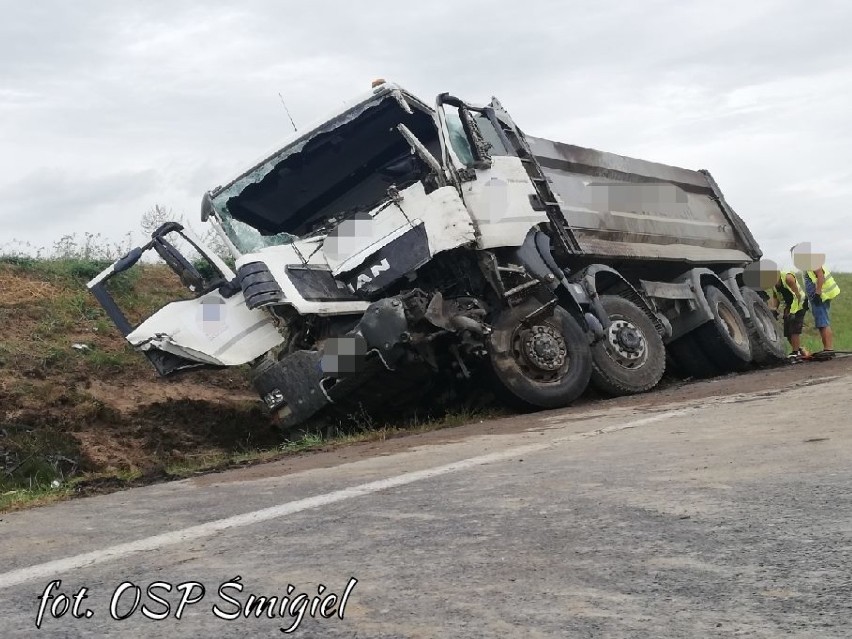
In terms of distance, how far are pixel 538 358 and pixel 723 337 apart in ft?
11.2

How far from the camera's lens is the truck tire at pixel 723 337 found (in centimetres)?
956

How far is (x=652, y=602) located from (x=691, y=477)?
149 cm

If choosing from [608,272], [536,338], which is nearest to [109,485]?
[536,338]

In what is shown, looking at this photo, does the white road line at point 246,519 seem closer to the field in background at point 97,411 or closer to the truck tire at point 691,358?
the field in background at point 97,411

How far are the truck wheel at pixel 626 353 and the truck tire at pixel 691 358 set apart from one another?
156 centimetres

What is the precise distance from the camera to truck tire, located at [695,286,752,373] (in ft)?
31.4

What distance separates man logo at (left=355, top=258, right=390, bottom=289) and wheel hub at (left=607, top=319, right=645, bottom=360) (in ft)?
7.33

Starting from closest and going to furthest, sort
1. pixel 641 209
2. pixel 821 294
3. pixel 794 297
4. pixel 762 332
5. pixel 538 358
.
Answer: pixel 538 358, pixel 641 209, pixel 762 332, pixel 821 294, pixel 794 297

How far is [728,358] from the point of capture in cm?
971

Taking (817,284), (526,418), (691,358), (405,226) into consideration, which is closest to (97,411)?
(405,226)

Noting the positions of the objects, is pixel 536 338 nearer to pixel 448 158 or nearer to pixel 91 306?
pixel 448 158

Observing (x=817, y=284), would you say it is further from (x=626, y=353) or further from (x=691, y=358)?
(x=626, y=353)

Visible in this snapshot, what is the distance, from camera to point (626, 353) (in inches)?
310

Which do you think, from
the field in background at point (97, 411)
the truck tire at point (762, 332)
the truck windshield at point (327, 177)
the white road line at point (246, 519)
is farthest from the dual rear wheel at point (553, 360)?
the truck tire at point (762, 332)
